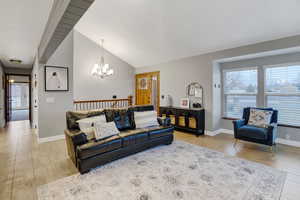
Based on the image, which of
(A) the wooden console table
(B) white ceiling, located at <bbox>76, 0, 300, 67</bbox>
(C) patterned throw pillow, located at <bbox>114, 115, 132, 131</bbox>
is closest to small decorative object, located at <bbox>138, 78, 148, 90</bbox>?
(B) white ceiling, located at <bbox>76, 0, 300, 67</bbox>

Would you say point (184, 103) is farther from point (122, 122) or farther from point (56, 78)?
point (56, 78)

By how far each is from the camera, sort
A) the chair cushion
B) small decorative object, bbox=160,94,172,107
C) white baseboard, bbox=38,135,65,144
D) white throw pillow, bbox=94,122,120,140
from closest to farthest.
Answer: white throw pillow, bbox=94,122,120,140
the chair cushion
white baseboard, bbox=38,135,65,144
small decorative object, bbox=160,94,172,107

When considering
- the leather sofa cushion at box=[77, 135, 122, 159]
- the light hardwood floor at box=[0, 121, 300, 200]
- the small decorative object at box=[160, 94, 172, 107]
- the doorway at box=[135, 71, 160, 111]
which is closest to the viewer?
the light hardwood floor at box=[0, 121, 300, 200]

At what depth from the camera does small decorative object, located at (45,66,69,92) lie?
4.28 meters

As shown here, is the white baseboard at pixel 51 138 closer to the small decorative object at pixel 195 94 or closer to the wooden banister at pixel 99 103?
the wooden banister at pixel 99 103

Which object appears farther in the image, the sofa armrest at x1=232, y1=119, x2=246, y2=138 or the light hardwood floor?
the sofa armrest at x1=232, y1=119, x2=246, y2=138

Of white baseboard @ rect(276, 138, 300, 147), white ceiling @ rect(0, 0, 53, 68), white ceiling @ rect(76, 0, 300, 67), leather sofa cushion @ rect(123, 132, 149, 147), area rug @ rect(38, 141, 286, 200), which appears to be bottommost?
area rug @ rect(38, 141, 286, 200)

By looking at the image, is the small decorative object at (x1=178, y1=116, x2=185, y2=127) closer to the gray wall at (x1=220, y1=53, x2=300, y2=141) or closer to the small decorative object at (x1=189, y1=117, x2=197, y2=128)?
the small decorative object at (x1=189, y1=117, x2=197, y2=128)

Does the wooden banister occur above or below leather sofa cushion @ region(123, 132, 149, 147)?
above

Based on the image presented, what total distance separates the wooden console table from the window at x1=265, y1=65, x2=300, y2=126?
185 cm

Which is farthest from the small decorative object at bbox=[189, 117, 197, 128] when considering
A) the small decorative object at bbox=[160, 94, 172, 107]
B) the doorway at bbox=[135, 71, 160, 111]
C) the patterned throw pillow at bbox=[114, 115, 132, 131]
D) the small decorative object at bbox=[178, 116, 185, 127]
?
the patterned throw pillow at bbox=[114, 115, 132, 131]

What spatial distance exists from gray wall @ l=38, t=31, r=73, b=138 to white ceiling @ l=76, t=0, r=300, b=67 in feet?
4.80

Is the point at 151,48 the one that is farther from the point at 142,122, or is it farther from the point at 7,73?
the point at 7,73

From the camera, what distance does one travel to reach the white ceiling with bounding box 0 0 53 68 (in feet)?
8.43
